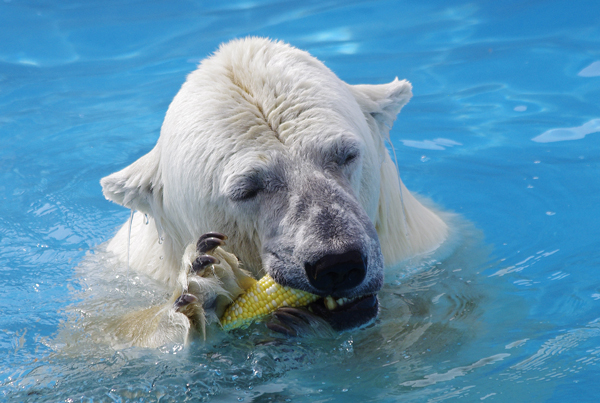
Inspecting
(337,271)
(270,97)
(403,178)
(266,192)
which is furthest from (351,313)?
(403,178)

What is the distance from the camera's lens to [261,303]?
10.0ft

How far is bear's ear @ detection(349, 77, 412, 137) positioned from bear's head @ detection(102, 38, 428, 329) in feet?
0.09

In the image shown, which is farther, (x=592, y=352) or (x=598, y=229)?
(x=598, y=229)

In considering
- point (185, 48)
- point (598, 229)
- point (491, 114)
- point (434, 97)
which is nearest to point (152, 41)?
point (185, 48)

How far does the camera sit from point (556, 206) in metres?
5.21

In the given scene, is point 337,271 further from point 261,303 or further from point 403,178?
point 403,178

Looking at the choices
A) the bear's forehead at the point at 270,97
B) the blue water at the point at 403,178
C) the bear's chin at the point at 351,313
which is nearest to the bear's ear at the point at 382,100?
the bear's forehead at the point at 270,97

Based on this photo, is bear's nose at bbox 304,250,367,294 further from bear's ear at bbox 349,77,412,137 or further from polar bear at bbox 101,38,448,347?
bear's ear at bbox 349,77,412,137

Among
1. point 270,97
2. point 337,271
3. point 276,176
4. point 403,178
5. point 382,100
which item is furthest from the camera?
point 403,178

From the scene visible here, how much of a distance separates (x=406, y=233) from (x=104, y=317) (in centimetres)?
179

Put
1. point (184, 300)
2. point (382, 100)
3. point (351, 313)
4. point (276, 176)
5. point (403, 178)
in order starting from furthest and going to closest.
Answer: point (403, 178) < point (382, 100) < point (276, 176) < point (351, 313) < point (184, 300)

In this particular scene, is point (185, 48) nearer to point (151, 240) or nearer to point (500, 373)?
point (151, 240)

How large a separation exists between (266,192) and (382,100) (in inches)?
48.1

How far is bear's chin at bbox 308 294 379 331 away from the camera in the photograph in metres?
2.99
